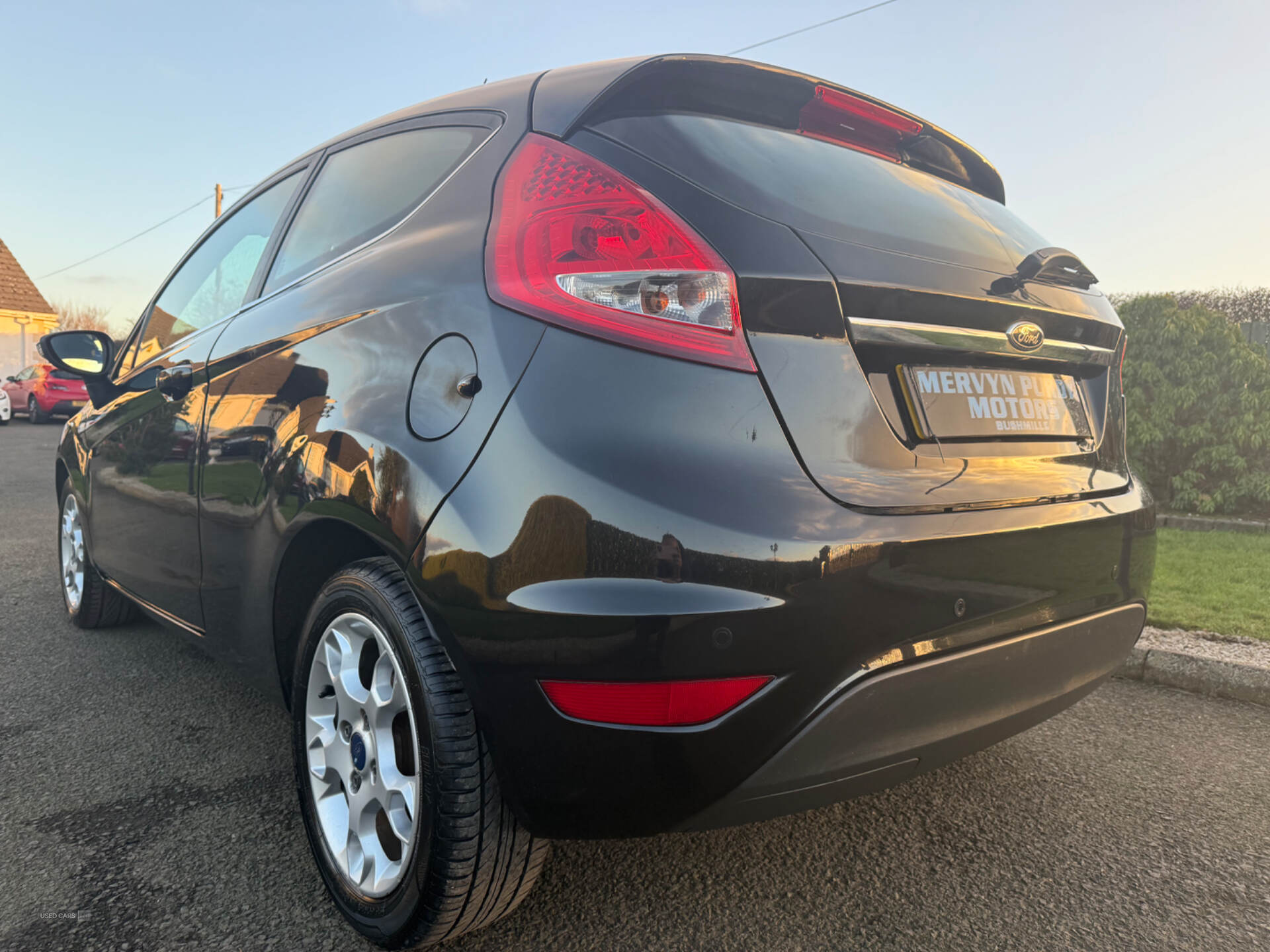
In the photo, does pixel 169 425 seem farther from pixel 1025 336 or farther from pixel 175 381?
pixel 1025 336

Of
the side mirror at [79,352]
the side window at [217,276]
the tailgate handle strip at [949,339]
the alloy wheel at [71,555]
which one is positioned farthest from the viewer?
the alloy wheel at [71,555]

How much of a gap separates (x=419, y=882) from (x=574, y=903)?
1.38 feet

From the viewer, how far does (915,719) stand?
149cm

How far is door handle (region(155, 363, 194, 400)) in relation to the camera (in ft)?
8.53

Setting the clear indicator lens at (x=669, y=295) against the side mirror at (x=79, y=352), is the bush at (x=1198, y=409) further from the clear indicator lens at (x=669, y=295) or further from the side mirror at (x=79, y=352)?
the side mirror at (x=79, y=352)

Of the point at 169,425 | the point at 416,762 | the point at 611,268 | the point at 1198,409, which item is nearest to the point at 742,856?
the point at 416,762

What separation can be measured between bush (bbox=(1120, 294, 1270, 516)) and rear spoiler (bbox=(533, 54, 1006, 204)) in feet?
20.4

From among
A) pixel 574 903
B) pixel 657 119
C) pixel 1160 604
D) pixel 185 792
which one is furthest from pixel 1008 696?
pixel 1160 604

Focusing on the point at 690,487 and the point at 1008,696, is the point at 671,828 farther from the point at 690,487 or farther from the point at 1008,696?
the point at 1008,696

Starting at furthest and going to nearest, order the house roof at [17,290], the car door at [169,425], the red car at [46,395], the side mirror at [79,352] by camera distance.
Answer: the house roof at [17,290] → the red car at [46,395] → the side mirror at [79,352] → the car door at [169,425]

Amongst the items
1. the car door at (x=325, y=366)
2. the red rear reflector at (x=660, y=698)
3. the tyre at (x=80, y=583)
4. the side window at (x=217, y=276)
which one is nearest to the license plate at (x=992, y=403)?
the red rear reflector at (x=660, y=698)

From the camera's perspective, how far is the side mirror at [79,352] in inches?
137

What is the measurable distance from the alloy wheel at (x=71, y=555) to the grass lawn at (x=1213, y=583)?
4.15m

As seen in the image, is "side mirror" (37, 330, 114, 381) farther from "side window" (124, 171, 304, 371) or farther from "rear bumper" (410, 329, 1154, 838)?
"rear bumper" (410, 329, 1154, 838)
